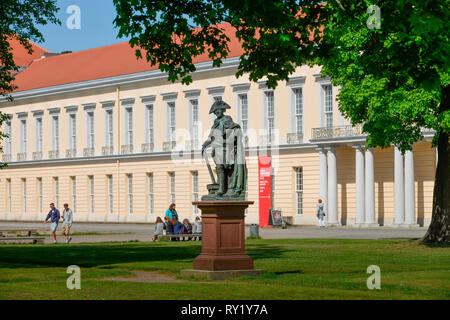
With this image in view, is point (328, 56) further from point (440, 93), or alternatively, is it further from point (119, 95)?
point (119, 95)

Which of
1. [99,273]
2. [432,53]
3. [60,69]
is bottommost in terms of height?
[99,273]

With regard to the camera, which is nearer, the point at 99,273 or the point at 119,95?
the point at 99,273

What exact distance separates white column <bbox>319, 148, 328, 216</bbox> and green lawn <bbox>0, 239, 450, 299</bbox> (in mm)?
23273

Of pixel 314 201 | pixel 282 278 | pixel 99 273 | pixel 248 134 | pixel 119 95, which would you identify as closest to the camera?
pixel 282 278

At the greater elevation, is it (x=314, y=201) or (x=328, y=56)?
(x=328, y=56)

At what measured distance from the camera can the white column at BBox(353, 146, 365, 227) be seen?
5506 centimetres

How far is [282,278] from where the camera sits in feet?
65.6

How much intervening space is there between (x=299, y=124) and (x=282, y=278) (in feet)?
135

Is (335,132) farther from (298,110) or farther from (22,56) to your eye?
(22,56)

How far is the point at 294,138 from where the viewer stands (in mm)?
60594

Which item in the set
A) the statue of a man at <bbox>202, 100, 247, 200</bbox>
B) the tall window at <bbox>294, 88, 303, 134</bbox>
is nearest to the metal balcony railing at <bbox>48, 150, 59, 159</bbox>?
the tall window at <bbox>294, 88, 303, 134</bbox>

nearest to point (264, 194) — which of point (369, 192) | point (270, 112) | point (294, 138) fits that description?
point (294, 138)

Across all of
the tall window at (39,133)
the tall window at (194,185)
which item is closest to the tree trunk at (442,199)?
the tall window at (194,185)
